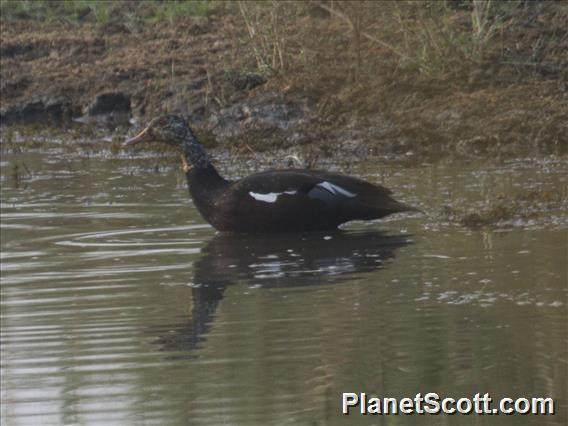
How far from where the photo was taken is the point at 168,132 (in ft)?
42.0

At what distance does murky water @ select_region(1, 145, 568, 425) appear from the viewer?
22.3ft

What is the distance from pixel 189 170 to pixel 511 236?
2723 mm

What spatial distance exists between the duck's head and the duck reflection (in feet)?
4.23

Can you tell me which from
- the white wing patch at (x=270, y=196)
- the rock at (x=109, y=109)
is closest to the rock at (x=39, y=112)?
the rock at (x=109, y=109)

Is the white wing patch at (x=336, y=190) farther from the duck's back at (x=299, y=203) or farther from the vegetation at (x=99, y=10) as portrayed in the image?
the vegetation at (x=99, y=10)

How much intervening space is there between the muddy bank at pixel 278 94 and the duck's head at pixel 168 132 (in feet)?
8.79

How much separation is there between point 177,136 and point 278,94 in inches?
174

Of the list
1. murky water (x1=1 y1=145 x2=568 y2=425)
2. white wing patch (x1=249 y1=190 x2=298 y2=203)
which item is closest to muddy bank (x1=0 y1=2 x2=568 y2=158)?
murky water (x1=1 y1=145 x2=568 y2=425)

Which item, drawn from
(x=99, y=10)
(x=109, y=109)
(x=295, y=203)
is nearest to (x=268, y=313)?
(x=295, y=203)

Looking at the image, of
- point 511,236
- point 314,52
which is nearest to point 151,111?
point 314,52

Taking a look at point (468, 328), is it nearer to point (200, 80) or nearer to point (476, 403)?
point (476, 403)

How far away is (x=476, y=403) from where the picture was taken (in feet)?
21.2

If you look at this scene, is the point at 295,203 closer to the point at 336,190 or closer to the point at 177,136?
the point at 336,190

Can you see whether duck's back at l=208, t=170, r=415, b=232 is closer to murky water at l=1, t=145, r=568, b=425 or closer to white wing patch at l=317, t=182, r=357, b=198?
white wing patch at l=317, t=182, r=357, b=198
